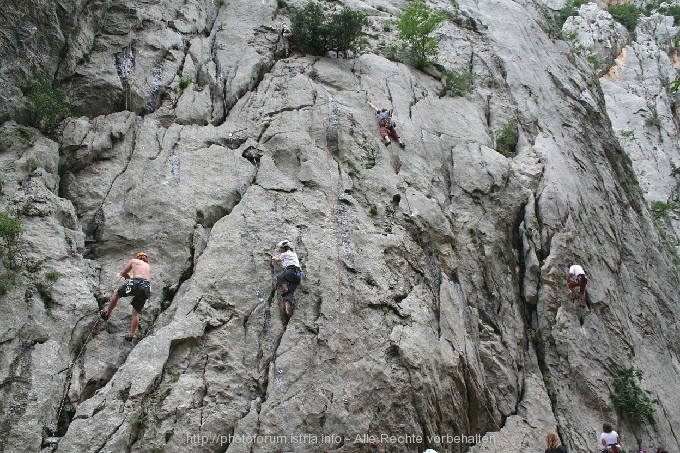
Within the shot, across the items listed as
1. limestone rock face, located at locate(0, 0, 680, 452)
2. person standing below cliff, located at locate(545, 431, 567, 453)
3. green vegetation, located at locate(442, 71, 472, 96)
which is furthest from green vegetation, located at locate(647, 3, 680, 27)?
person standing below cliff, located at locate(545, 431, 567, 453)

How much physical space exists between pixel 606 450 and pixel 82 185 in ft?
45.4

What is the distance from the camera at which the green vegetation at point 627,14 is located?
49.8m

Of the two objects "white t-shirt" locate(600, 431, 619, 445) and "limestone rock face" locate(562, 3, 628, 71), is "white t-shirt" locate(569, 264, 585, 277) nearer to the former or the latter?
"white t-shirt" locate(600, 431, 619, 445)

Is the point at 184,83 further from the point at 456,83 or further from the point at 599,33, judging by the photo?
the point at 599,33

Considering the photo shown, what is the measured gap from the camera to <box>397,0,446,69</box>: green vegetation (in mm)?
23250

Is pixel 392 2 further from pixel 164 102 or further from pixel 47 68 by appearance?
pixel 47 68

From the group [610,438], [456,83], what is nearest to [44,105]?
[456,83]

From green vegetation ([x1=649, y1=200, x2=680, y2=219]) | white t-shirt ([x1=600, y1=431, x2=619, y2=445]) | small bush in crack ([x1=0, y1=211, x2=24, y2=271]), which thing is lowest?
white t-shirt ([x1=600, y1=431, x2=619, y2=445])

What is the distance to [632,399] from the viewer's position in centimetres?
1650

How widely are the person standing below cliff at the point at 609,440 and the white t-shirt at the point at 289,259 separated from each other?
848 centimetres

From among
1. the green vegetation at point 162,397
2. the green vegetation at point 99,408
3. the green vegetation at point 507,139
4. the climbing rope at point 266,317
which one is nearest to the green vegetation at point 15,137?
the climbing rope at point 266,317

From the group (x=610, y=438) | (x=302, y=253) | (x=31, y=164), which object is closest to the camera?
(x=31, y=164)

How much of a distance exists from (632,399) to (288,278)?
10.1 m

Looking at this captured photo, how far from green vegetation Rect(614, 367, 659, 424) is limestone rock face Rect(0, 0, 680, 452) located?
0.80 feet
